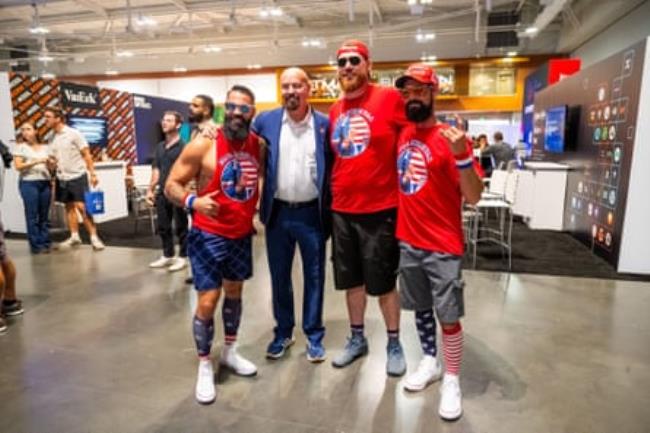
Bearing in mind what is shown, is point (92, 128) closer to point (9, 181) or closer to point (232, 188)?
point (9, 181)

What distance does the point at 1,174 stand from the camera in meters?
3.09

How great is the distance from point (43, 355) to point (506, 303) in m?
3.42

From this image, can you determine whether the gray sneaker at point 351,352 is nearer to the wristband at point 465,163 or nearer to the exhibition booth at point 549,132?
the wristband at point 465,163

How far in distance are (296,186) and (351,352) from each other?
A: 107 cm

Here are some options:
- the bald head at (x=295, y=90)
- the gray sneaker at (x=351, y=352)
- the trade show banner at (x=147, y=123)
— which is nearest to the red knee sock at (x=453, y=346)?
the gray sneaker at (x=351, y=352)

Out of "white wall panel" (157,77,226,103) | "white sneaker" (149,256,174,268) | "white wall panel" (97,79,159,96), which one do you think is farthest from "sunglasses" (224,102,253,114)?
"white wall panel" (97,79,159,96)

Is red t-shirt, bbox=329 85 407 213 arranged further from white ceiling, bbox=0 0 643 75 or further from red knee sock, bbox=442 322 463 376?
white ceiling, bbox=0 0 643 75

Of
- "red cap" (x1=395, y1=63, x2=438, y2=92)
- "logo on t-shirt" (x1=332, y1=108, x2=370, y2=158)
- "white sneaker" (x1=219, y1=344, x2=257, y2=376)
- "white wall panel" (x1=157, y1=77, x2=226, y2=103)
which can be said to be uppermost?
"white wall panel" (x1=157, y1=77, x2=226, y2=103)

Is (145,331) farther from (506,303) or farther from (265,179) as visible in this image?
(506,303)

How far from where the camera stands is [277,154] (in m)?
2.40

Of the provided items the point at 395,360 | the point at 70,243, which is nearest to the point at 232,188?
the point at 395,360

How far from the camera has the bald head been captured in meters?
→ 2.29

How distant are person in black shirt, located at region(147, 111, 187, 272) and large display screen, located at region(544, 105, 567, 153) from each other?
5584 mm

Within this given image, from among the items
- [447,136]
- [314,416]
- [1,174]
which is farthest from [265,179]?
[1,174]
